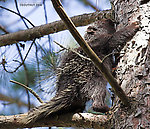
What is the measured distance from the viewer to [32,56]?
1802mm

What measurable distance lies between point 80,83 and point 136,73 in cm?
46

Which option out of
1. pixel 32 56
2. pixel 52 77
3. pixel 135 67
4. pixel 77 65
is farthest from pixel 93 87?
pixel 32 56

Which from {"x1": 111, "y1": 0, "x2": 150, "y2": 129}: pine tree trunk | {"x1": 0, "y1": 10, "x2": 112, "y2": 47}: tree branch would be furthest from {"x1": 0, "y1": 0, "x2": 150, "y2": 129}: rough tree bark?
{"x1": 0, "y1": 10, "x2": 112, "y2": 47}: tree branch

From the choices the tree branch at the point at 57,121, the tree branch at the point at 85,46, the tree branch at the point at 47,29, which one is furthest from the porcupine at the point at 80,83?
the tree branch at the point at 85,46

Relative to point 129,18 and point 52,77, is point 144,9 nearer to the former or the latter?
point 129,18

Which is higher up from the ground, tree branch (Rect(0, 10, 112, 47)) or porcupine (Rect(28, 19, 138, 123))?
tree branch (Rect(0, 10, 112, 47))

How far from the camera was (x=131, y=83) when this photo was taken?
93cm

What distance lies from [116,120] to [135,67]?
225mm

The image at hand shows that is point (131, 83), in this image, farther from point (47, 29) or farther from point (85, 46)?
point (47, 29)

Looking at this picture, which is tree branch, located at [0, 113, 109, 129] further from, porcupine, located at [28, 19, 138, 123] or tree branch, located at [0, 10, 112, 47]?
tree branch, located at [0, 10, 112, 47]

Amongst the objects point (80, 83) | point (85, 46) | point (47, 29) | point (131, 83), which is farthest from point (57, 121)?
point (47, 29)

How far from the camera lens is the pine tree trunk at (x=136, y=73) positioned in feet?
2.72

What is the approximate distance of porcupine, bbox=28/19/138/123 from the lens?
1.23 meters

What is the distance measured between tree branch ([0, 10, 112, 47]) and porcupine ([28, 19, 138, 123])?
0.74 feet
